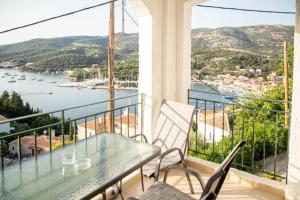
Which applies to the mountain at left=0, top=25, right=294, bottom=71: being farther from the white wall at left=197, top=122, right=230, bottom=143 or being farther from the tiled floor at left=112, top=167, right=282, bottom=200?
the tiled floor at left=112, top=167, right=282, bottom=200

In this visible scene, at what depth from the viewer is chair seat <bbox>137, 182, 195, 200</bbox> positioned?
2088 mm

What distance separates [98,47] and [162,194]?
401 inches

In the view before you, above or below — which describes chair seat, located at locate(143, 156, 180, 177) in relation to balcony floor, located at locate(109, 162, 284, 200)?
above

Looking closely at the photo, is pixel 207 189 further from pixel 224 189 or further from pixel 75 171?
pixel 224 189

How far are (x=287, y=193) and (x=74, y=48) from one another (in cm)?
931

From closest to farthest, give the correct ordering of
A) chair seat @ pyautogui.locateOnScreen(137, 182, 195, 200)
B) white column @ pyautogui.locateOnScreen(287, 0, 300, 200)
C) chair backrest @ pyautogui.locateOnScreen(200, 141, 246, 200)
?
1. chair backrest @ pyautogui.locateOnScreen(200, 141, 246, 200)
2. chair seat @ pyautogui.locateOnScreen(137, 182, 195, 200)
3. white column @ pyautogui.locateOnScreen(287, 0, 300, 200)

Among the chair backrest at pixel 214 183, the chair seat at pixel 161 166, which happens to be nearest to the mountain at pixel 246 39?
the chair seat at pixel 161 166

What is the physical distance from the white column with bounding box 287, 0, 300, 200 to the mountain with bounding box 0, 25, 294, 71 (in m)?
4.14

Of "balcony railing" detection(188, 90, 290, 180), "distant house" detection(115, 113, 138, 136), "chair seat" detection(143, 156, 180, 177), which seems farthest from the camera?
"distant house" detection(115, 113, 138, 136)

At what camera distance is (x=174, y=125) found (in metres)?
3.34

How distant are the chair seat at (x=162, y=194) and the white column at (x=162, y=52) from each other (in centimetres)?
179

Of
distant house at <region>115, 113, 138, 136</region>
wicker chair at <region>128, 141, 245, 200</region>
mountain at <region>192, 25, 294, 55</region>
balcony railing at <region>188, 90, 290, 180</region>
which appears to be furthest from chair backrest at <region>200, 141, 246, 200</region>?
mountain at <region>192, 25, 294, 55</region>

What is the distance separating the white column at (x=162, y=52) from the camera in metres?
3.81

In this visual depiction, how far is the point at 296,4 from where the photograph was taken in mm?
2689
